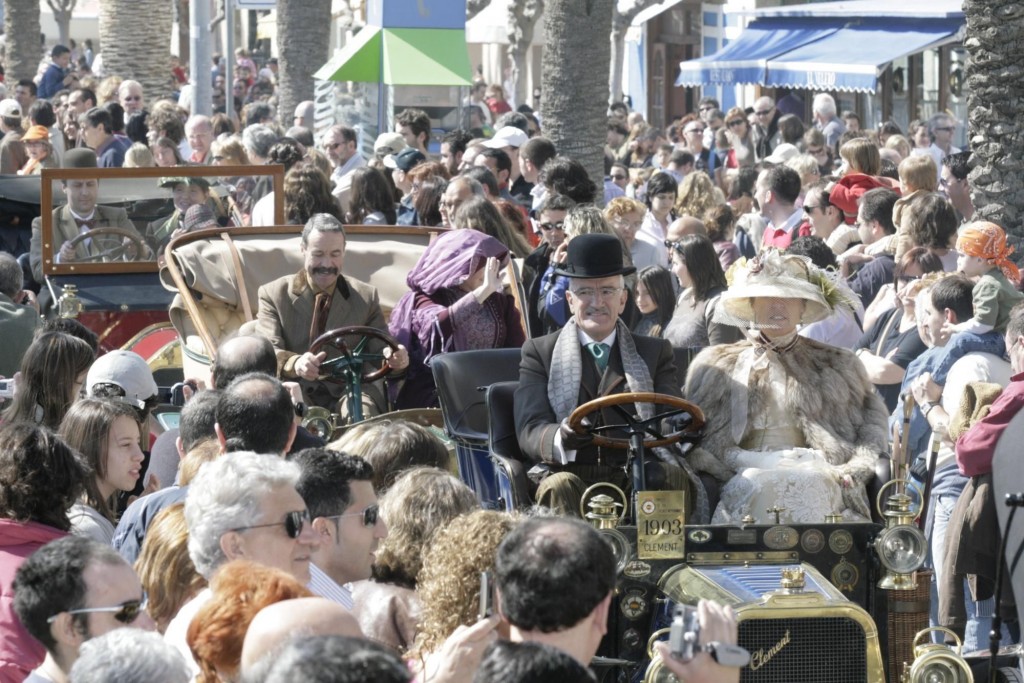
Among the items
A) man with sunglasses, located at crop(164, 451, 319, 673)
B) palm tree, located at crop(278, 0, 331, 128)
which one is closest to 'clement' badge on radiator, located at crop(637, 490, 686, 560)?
man with sunglasses, located at crop(164, 451, 319, 673)

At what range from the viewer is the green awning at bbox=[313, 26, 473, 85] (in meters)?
17.0

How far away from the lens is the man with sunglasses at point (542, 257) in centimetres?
866

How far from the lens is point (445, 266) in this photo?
852cm

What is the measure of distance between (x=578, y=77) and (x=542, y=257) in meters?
7.48

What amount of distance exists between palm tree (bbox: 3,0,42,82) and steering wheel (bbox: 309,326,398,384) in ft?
75.0

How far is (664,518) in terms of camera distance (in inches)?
219

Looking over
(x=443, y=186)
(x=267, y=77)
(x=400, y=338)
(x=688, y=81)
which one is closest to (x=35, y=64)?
(x=267, y=77)

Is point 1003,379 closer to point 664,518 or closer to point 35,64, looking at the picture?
point 664,518

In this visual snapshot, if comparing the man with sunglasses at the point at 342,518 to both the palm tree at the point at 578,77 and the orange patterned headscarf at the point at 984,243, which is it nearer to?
the orange patterned headscarf at the point at 984,243

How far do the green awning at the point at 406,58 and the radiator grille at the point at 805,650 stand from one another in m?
12.2

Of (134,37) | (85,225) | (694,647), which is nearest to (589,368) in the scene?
Answer: (694,647)

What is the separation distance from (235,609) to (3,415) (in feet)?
12.0

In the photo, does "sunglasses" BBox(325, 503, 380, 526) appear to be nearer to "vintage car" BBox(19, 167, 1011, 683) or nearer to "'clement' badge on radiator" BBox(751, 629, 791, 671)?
"vintage car" BBox(19, 167, 1011, 683)

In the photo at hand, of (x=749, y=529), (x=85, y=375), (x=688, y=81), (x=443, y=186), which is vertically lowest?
(x=749, y=529)
